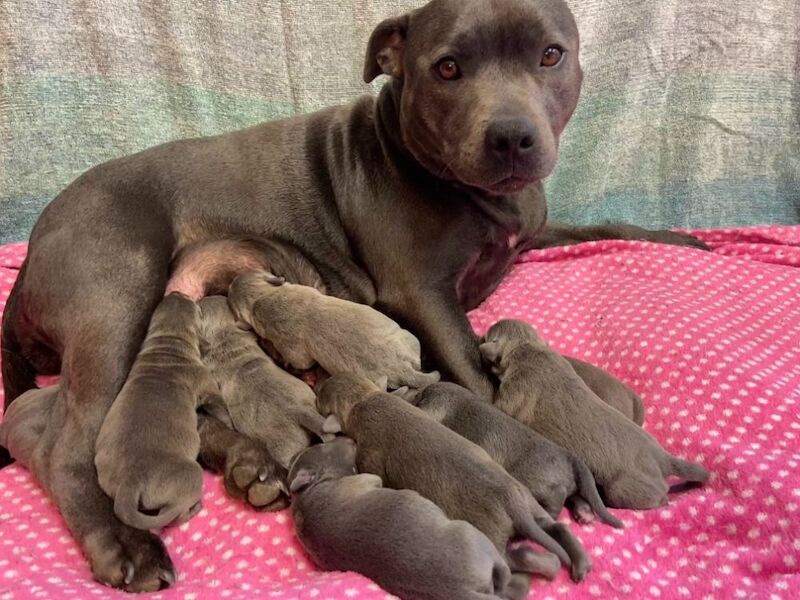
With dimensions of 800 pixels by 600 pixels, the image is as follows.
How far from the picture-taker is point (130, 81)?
2.61 m

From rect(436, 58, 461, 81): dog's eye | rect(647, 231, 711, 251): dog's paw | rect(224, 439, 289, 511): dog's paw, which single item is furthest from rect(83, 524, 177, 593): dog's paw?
rect(647, 231, 711, 251): dog's paw

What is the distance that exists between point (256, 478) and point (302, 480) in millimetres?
190

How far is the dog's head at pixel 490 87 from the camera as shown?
1.72m

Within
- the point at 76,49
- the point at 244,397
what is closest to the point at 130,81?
the point at 76,49

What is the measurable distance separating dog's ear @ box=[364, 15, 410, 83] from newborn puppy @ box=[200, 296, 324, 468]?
2.83ft

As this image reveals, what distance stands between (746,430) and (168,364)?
4.28ft

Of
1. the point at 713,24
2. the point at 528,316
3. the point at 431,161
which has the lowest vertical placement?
the point at 528,316

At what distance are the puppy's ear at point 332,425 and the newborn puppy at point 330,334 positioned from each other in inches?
6.8

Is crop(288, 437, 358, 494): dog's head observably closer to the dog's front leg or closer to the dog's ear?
the dog's front leg

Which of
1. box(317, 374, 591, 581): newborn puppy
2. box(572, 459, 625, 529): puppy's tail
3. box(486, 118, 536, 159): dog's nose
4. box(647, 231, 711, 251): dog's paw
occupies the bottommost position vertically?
box(647, 231, 711, 251): dog's paw

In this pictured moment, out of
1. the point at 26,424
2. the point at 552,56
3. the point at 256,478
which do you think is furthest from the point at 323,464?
the point at 552,56

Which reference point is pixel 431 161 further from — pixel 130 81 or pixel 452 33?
pixel 130 81

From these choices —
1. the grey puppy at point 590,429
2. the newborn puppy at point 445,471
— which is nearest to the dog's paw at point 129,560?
the newborn puppy at point 445,471

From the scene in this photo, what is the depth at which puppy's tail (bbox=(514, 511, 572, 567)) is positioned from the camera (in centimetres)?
117
